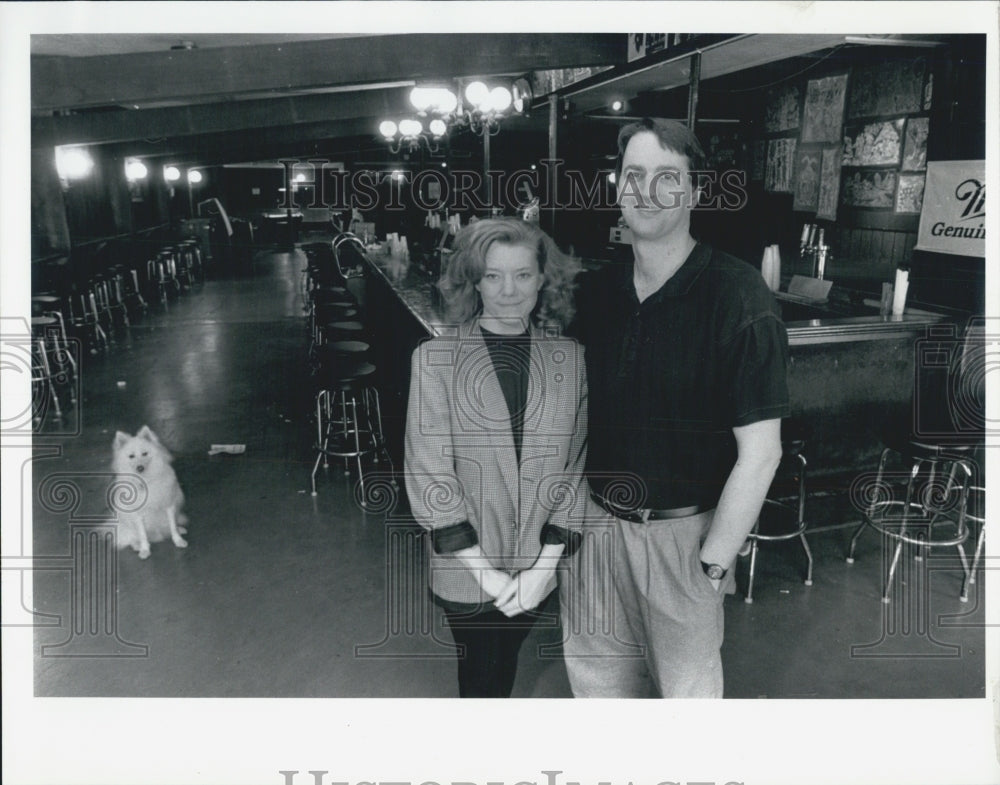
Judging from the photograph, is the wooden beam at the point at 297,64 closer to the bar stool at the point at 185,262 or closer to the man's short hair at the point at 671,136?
the man's short hair at the point at 671,136

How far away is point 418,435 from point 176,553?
2078mm

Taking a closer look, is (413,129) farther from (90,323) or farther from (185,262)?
(185,262)

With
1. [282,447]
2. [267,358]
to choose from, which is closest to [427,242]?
[267,358]

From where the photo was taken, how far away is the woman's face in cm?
162

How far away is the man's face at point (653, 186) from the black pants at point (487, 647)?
1001mm

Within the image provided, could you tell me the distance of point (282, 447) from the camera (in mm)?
4500

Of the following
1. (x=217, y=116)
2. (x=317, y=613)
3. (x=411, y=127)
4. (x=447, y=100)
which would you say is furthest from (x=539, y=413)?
(x=217, y=116)

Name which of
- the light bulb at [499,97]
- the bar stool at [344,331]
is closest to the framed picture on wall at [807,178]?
the light bulb at [499,97]

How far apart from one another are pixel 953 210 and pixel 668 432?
398 centimetres

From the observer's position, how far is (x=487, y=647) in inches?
72.0

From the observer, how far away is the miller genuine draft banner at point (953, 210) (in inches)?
168

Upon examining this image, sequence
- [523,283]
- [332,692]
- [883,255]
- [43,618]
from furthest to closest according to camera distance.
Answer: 1. [883,255]
2. [332,692]
3. [43,618]
4. [523,283]

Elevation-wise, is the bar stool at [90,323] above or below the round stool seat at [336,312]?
below

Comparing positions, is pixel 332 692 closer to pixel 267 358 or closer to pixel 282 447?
pixel 282 447
